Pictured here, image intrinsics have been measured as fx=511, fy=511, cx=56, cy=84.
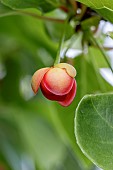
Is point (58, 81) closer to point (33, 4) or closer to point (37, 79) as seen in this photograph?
point (37, 79)

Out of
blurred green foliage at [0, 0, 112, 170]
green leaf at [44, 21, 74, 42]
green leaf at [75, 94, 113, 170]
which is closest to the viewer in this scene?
green leaf at [75, 94, 113, 170]

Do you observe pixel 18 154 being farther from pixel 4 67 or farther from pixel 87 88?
pixel 87 88

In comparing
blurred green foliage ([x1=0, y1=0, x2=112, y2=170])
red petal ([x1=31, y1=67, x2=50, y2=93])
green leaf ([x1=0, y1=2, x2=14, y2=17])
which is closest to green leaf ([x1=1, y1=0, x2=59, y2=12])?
green leaf ([x1=0, y1=2, x2=14, y2=17])

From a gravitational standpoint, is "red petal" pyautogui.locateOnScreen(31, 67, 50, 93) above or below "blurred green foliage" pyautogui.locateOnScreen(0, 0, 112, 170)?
above

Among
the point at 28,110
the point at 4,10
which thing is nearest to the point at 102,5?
the point at 4,10

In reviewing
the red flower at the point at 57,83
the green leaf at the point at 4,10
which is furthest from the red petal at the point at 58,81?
the green leaf at the point at 4,10

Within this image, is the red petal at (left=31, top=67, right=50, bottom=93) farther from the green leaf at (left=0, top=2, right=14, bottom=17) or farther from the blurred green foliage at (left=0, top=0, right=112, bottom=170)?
the blurred green foliage at (left=0, top=0, right=112, bottom=170)
